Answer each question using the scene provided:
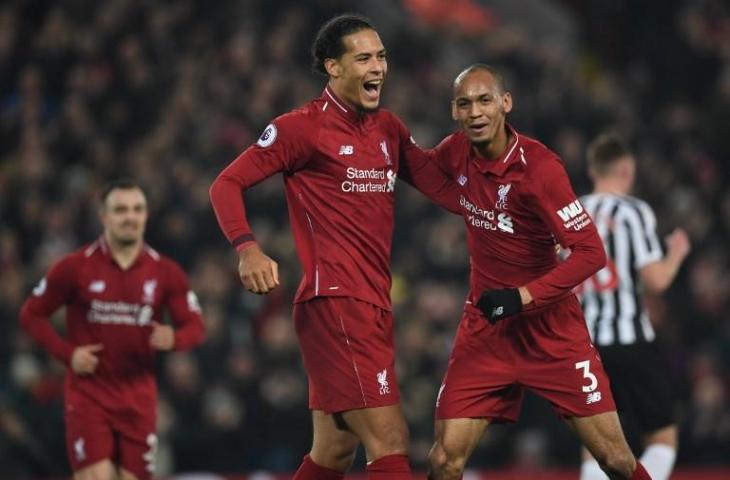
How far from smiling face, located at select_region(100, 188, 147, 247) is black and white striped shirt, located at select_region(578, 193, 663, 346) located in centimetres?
261

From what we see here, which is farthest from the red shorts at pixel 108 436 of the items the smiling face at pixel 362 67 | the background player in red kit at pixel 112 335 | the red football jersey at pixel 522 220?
the smiling face at pixel 362 67

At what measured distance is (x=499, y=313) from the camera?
6285mm

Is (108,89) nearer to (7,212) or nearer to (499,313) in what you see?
(7,212)

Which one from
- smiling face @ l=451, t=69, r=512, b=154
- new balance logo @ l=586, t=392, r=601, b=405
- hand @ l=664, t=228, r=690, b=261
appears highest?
smiling face @ l=451, t=69, r=512, b=154

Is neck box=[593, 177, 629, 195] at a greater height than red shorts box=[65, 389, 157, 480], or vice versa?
neck box=[593, 177, 629, 195]

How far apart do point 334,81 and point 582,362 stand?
1.76m

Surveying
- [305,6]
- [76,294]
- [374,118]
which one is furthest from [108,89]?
[374,118]

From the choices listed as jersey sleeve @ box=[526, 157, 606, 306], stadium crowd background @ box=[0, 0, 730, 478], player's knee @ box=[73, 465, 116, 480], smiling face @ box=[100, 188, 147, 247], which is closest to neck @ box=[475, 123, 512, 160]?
jersey sleeve @ box=[526, 157, 606, 306]

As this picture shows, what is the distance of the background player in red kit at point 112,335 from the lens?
26.8ft

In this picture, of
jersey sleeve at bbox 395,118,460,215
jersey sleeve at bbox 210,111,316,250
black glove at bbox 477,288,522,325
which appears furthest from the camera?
jersey sleeve at bbox 395,118,460,215

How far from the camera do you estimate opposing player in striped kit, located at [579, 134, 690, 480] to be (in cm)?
808

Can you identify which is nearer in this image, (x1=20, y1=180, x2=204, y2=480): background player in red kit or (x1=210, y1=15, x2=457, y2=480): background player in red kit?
(x1=210, y1=15, x2=457, y2=480): background player in red kit

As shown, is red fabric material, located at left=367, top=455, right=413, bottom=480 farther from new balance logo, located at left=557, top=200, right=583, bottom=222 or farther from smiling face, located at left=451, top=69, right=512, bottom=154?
smiling face, located at left=451, top=69, right=512, bottom=154

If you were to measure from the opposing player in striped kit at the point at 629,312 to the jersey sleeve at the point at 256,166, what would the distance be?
2346mm
